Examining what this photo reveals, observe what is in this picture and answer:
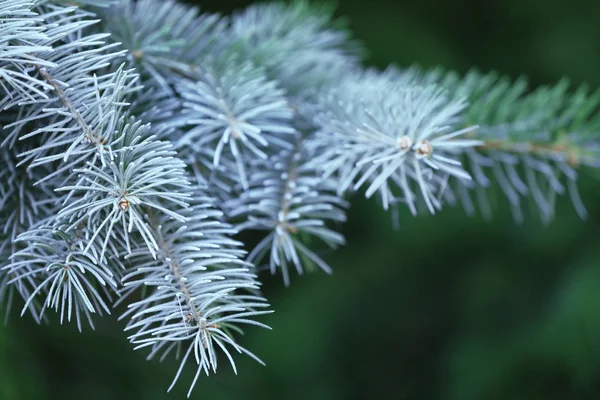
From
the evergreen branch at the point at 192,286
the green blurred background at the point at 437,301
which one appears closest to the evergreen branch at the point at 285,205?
the evergreen branch at the point at 192,286

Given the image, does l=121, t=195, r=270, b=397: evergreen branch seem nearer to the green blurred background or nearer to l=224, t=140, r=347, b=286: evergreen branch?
l=224, t=140, r=347, b=286: evergreen branch

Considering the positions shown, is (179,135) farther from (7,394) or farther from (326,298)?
(326,298)

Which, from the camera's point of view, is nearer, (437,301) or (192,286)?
(192,286)

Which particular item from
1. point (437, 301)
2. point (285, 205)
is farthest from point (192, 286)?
point (437, 301)

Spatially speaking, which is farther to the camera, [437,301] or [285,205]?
[437,301]

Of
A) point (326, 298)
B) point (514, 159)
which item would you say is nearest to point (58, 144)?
point (514, 159)

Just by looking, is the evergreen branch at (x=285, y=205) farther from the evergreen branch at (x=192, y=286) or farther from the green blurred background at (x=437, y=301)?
the green blurred background at (x=437, y=301)

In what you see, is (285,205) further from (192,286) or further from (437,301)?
(437,301)

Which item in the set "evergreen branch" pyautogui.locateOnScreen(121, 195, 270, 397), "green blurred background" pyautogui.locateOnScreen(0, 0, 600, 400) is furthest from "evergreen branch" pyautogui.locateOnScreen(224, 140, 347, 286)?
"green blurred background" pyautogui.locateOnScreen(0, 0, 600, 400)

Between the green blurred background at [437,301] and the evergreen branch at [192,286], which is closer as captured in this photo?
the evergreen branch at [192,286]
